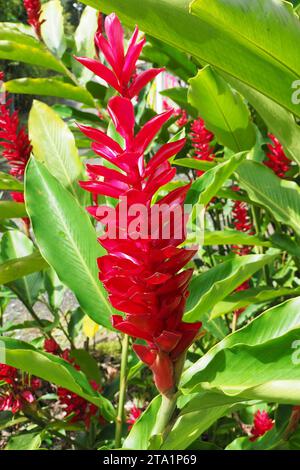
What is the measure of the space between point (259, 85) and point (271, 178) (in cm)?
39

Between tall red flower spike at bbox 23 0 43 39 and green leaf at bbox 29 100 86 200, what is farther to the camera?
tall red flower spike at bbox 23 0 43 39

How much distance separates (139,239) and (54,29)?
161cm

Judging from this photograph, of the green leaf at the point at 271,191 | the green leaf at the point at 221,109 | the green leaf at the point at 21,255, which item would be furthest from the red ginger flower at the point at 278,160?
the green leaf at the point at 21,255

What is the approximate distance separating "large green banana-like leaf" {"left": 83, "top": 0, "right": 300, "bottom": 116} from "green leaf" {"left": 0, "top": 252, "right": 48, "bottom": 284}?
0.60 meters

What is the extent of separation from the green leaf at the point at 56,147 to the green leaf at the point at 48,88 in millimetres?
292

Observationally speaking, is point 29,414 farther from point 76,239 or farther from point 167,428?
point 167,428

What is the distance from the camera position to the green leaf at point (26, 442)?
52.1 inches

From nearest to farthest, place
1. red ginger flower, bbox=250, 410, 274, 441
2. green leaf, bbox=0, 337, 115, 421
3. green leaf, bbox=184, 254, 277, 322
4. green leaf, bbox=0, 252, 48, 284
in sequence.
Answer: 1. green leaf, bbox=0, 337, 115, 421
2. green leaf, bbox=184, 254, 277, 322
3. green leaf, bbox=0, 252, 48, 284
4. red ginger flower, bbox=250, 410, 274, 441

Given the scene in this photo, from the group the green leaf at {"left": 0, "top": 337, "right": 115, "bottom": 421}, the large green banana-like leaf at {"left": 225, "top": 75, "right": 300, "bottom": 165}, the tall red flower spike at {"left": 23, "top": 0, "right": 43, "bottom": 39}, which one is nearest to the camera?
the green leaf at {"left": 0, "top": 337, "right": 115, "bottom": 421}

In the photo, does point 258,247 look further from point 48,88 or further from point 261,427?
point 48,88

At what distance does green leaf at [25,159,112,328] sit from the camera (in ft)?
3.52

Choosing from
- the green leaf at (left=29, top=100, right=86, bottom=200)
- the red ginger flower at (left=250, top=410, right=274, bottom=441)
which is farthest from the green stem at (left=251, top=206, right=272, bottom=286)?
the green leaf at (left=29, top=100, right=86, bottom=200)

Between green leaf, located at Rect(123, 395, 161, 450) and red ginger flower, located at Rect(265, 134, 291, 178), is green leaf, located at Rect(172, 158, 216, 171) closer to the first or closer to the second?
red ginger flower, located at Rect(265, 134, 291, 178)

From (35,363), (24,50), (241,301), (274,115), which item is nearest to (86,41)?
(24,50)
